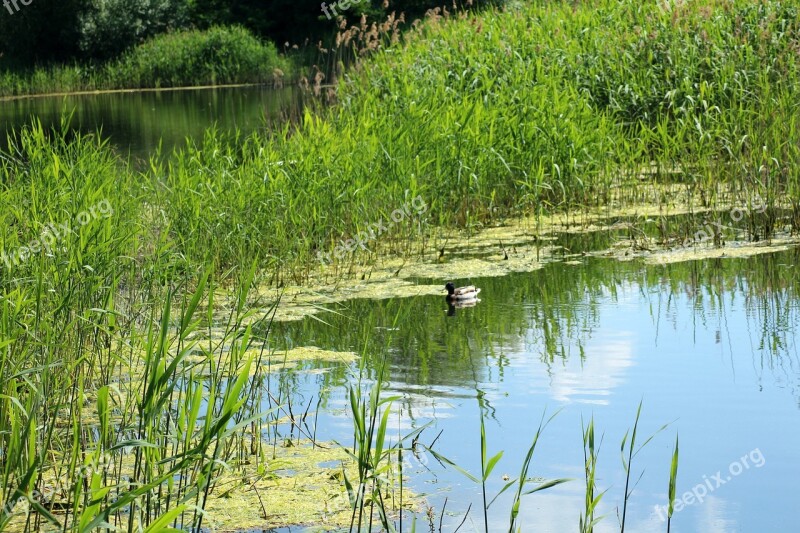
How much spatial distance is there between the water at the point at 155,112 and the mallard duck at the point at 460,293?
301 inches

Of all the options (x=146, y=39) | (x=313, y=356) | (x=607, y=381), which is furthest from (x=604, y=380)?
(x=146, y=39)

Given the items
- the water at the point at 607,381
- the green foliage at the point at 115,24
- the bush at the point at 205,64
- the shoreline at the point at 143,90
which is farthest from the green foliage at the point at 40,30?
the water at the point at 607,381

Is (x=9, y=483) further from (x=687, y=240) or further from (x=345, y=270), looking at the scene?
(x=687, y=240)

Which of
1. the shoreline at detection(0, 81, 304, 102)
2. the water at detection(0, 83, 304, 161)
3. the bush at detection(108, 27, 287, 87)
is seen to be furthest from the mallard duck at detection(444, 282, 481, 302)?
the bush at detection(108, 27, 287, 87)

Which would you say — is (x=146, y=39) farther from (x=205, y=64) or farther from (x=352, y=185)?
(x=352, y=185)

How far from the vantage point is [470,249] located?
339 inches

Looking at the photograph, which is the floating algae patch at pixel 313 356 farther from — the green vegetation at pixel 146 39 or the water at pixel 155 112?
the green vegetation at pixel 146 39

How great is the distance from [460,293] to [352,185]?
1.72 meters

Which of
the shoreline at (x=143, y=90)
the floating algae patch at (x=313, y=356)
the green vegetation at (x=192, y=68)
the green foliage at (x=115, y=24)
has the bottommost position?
the floating algae patch at (x=313, y=356)

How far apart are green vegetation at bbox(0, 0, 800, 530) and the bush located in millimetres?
16485

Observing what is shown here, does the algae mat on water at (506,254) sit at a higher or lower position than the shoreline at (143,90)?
lower

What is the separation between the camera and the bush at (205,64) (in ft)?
98.0

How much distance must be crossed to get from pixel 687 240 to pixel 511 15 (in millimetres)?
6112

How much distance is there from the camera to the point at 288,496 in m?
4.24
